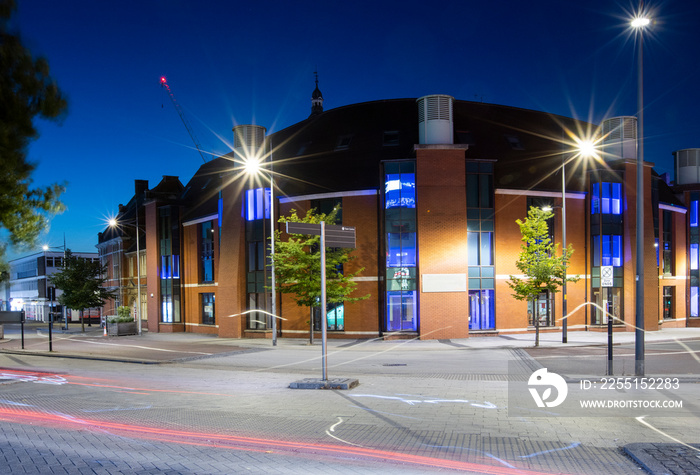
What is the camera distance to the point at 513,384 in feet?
45.3

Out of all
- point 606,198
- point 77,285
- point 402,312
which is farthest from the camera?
point 77,285

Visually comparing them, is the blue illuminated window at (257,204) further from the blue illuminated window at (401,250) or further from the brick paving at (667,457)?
the brick paving at (667,457)

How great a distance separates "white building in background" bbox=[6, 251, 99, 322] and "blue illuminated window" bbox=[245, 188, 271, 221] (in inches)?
2425

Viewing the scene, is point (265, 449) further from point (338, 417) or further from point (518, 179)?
point (518, 179)

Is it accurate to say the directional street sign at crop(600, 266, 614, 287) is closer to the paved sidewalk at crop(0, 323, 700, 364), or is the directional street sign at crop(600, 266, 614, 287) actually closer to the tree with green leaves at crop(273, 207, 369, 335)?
the paved sidewalk at crop(0, 323, 700, 364)

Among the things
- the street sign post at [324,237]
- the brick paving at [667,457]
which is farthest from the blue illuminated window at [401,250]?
the brick paving at [667,457]

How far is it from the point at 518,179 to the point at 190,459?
29102 mm

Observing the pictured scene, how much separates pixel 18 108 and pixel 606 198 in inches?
1300

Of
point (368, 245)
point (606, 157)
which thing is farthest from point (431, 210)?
point (606, 157)

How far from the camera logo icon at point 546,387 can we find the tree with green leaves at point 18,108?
444 inches

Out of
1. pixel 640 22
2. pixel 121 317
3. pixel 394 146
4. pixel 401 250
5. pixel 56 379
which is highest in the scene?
pixel 394 146

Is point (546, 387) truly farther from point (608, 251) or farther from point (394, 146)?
point (608, 251)

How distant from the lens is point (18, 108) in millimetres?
9297

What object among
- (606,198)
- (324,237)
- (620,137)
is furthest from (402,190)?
(324,237)
